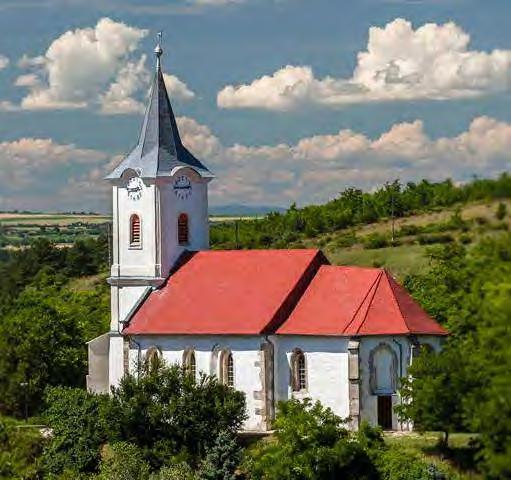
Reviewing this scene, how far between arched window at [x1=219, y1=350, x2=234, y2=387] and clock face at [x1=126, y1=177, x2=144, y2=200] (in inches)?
416

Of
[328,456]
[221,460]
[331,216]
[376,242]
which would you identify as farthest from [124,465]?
[331,216]

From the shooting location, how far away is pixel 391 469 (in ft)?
186

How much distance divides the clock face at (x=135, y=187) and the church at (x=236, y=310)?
0.06 m

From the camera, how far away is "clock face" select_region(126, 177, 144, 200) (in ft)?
238

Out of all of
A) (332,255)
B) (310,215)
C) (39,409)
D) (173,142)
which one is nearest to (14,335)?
(39,409)

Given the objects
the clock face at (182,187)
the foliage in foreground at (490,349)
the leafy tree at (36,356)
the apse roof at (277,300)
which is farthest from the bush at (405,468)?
the leafy tree at (36,356)

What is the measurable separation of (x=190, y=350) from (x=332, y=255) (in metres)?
62.1

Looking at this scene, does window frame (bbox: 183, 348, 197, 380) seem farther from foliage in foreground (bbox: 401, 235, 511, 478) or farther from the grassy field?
foliage in foreground (bbox: 401, 235, 511, 478)

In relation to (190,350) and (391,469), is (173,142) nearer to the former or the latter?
(190,350)

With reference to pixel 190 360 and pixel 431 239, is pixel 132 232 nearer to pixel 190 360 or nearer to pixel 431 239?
pixel 190 360

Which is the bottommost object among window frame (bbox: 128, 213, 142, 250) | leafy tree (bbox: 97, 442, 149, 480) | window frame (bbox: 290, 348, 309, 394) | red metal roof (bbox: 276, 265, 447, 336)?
leafy tree (bbox: 97, 442, 149, 480)

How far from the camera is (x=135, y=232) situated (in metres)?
73.4

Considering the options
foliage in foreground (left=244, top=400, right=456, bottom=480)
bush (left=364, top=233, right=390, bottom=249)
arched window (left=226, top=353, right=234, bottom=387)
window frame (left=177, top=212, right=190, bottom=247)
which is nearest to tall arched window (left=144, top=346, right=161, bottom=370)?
arched window (left=226, top=353, right=234, bottom=387)

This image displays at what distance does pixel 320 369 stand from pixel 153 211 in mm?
13399
